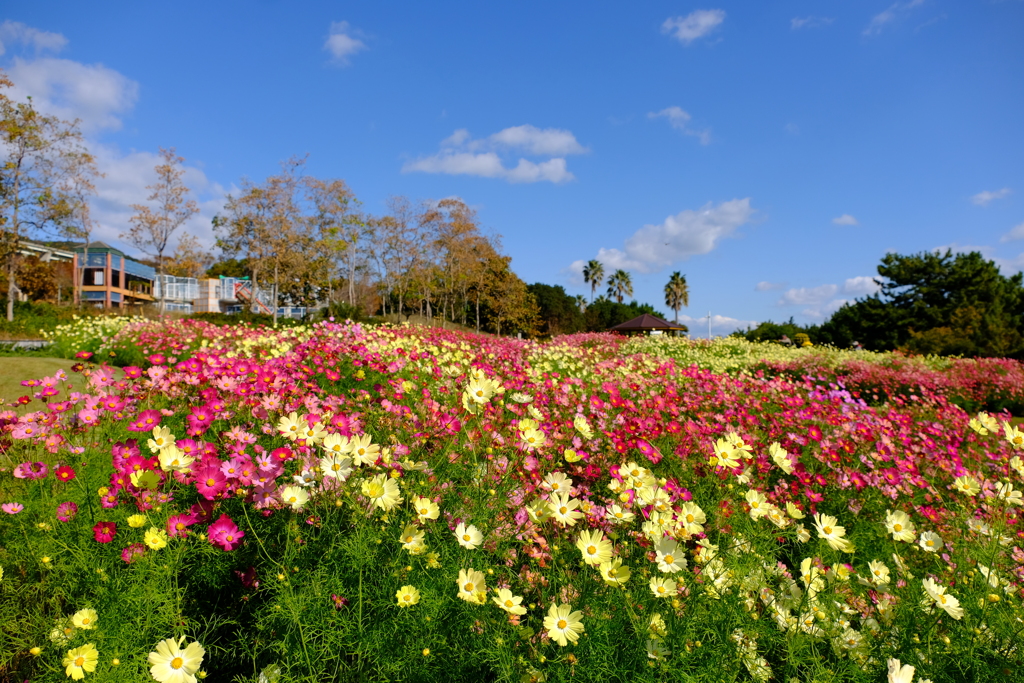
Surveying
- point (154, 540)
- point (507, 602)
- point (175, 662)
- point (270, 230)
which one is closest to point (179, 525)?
point (154, 540)

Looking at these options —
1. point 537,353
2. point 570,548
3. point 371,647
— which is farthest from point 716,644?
point 537,353

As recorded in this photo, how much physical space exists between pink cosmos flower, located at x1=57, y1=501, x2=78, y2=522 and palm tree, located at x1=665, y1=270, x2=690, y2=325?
225 feet

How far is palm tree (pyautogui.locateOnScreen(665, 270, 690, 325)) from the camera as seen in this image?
218ft

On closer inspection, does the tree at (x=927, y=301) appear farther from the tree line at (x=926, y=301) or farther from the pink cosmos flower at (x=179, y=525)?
the pink cosmos flower at (x=179, y=525)

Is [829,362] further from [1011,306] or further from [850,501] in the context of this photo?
[1011,306]

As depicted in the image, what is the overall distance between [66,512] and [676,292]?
226 ft

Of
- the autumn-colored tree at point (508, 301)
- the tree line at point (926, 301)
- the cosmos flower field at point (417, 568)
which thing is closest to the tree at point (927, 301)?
the tree line at point (926, 301)

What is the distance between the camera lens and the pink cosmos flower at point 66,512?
2004mm

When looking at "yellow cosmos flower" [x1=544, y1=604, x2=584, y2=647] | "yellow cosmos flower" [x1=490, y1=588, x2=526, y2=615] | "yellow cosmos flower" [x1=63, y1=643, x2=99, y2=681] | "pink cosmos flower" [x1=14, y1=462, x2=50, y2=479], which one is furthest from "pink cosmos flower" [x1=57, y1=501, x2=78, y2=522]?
"yellow cosmos flower" [x1=544, y1=604, x2=584, y2=647]

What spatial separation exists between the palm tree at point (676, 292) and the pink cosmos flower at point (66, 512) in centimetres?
6861

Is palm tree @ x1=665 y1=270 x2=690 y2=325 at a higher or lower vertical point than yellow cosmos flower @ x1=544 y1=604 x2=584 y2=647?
higher

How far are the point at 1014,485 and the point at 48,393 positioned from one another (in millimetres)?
6149

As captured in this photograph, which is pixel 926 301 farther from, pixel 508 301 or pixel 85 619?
pixel 85 619

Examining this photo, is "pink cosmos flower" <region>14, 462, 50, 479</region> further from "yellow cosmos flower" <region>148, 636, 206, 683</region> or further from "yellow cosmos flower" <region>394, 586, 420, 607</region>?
"yellow cosmos flower" <region>394, 586, 420, 607</region>
